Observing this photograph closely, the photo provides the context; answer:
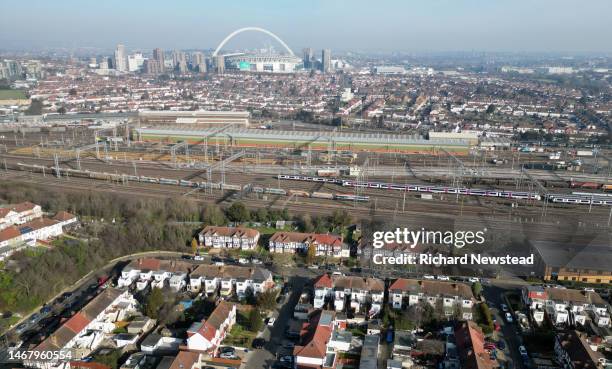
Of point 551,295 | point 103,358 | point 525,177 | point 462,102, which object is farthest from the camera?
point 462,102

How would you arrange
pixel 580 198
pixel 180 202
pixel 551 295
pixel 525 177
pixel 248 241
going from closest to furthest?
1. pixel 551 295
2. pixel 248 241
3. pixel 180 202
4. pixel 580 198
5. pixel 525 177

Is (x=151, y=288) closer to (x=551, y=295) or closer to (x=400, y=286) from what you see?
(x=400, y=286)

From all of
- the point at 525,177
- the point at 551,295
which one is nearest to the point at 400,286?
the point at 551,295

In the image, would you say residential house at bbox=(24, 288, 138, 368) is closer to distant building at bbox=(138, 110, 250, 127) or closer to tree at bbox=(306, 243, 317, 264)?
tree at bbox=(306, 243, 317, 264)

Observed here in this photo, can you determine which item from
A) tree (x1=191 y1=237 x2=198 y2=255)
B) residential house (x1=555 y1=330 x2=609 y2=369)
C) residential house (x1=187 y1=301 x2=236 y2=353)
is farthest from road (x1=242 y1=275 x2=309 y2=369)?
residential house (x1=555 y1=330 x2=609 y2=369)

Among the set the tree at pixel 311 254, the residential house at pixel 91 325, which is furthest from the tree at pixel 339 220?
the residential house at pixel 91 325

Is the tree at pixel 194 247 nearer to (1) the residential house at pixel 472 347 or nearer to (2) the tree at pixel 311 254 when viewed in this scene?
(2) the tree at pixel 311 254
